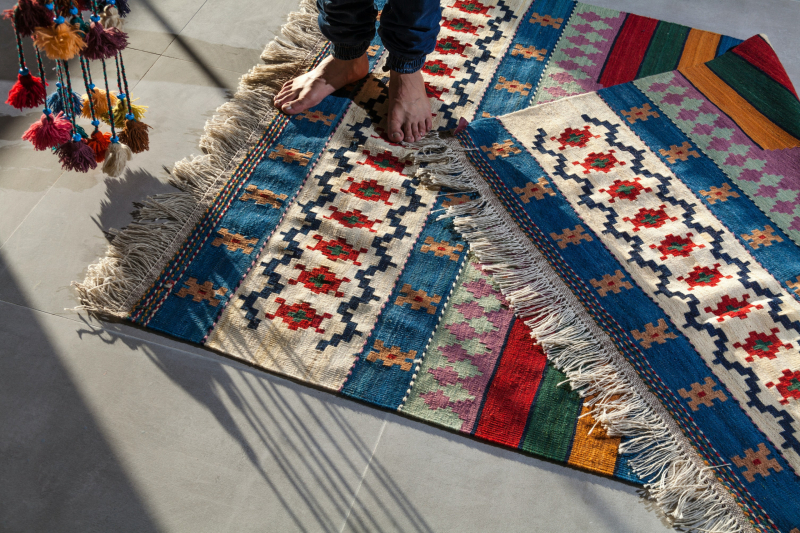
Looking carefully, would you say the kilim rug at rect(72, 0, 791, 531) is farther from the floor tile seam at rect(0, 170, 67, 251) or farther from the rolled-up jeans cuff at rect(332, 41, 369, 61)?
the floor tile seam at rect(0, 170, 67, 251)

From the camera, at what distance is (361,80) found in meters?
1.72

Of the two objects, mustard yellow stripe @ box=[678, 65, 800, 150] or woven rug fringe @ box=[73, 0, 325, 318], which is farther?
mustard yellow stripe @ box=[678, 65, 800, 150]

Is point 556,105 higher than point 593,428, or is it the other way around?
point 556,105

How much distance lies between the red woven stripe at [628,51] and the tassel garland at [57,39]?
130 cm

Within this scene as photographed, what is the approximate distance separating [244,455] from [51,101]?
0.87 m

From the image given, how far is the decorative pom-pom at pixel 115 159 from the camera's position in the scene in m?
1.36

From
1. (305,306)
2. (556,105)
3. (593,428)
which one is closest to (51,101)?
(305,306)

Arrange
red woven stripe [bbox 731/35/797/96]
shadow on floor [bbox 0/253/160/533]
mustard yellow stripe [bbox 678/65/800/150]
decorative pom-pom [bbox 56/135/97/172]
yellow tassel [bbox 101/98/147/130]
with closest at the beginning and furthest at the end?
shadow on floor [bbox 0/253/160/533] → decorative pom-pom [bbox 56/135/97/172] → yellow tassel [bbox 101/98/147/130] → mustard yellow stripe [bbox 678/65/800/150] → red woven stripe [bbox 731/35/797/96]

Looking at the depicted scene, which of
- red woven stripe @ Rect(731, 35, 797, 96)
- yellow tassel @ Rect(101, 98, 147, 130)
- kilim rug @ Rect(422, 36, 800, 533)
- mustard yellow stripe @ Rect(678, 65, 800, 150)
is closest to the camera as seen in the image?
kilim rug @ Rect(422, 36, 800, 533)

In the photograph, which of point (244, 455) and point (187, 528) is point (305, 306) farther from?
point (187, 528)

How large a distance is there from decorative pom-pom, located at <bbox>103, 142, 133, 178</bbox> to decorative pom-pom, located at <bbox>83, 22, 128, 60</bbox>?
223mm

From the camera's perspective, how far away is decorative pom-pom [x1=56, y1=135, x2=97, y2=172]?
1.29 m

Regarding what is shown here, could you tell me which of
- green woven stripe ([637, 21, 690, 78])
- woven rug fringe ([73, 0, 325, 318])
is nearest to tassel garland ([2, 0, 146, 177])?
woven rug fringe ([73, 0, 325, 318])

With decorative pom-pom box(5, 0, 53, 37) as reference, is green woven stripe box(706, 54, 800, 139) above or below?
below
